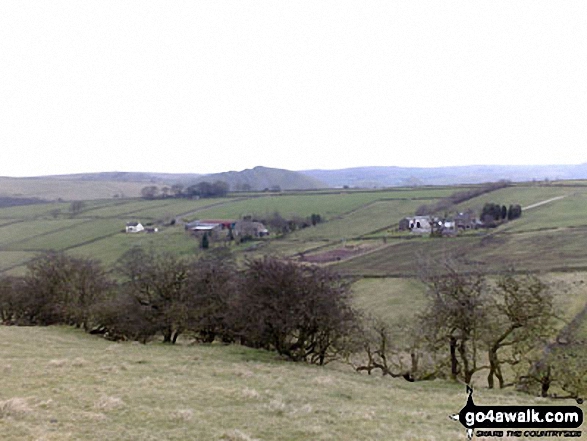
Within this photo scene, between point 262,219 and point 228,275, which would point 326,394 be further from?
point 262,219

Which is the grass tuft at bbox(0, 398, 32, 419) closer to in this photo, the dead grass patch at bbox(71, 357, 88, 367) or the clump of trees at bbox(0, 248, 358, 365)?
the dead grass patch at bbox(71, 357, 88, 367)

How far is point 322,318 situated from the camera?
28422mm

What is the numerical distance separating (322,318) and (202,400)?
13.3m

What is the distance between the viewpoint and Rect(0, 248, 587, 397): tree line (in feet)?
82.8

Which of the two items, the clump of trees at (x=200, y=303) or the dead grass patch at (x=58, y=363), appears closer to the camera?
the dead grass patch at (x=58, y=363)

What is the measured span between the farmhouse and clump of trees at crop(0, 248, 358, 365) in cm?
6315

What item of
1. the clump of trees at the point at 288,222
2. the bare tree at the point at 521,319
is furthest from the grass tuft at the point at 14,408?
the clump of trees at the point at 288,222

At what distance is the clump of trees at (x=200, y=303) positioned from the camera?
28.9m

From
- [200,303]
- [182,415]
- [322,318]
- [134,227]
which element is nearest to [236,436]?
[182,415]

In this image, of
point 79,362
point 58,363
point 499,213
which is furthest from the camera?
point 499,213

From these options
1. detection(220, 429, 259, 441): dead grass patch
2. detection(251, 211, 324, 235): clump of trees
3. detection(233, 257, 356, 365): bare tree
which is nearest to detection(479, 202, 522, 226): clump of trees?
detection(251, 211, 324, 235): clump of trees

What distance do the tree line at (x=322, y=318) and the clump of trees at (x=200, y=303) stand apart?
8cm

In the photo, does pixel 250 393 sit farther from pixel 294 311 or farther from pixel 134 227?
pixel 134 227

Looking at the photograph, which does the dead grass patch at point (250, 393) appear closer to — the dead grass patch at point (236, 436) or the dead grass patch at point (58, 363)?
the dead grass patch at point (236, 436)
